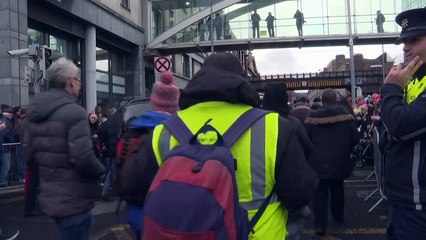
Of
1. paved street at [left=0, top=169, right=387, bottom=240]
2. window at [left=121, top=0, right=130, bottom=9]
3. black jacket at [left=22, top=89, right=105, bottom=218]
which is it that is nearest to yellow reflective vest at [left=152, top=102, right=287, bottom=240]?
black jacket at [left=22, top=89, right=105, bottom=218]

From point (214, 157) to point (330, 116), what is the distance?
15.9 feet

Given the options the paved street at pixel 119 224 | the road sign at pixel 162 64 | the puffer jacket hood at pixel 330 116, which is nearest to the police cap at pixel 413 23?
the puffer jacket hood at pixel 330 116

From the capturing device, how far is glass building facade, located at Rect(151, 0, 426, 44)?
26328mm

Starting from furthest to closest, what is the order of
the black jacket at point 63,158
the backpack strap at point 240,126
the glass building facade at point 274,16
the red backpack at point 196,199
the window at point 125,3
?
Result: the glass building facade at point 274,16, the window at point 125,3, the black jacket at point 63,158, the backpack strap at point 240,126, the red backpack at point 196,199

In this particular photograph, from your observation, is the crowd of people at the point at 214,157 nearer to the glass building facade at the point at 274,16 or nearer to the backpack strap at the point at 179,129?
the backpack strap at the point at 179,129

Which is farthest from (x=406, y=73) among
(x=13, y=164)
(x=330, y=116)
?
(x=13, y=164)

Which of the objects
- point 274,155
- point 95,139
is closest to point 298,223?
point 274,155

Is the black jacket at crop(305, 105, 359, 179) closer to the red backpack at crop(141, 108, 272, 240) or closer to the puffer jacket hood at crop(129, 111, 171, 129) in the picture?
the puffer jacket hood at crop(129, 111, 171, 129)

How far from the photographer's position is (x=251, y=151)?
2189 mm

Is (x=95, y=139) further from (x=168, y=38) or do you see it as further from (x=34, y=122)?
(x=168, y=38)

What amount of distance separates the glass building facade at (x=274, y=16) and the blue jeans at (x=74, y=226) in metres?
22.8

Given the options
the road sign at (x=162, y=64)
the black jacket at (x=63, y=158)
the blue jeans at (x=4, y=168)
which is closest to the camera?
the black jacket at (x=63, y=158)

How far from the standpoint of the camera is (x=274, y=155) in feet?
7.18

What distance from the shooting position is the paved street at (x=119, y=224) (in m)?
6.50
